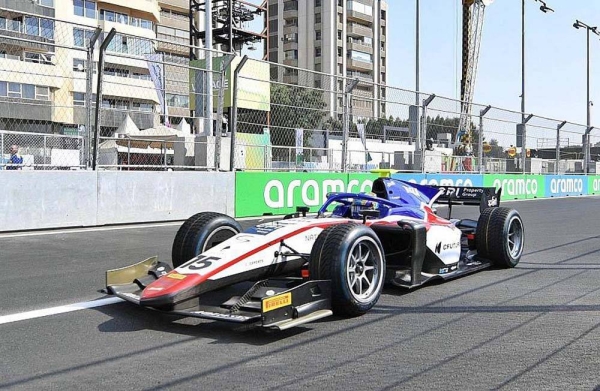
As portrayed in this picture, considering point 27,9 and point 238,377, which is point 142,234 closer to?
point 238,377

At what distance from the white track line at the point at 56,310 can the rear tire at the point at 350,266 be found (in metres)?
1.77

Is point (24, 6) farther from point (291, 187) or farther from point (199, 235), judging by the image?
point (199, 235)

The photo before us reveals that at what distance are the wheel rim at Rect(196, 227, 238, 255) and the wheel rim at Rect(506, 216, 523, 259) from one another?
10.8 feet

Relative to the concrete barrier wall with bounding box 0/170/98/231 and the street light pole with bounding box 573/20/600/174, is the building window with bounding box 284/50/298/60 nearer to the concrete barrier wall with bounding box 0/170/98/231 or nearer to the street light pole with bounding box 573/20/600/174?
the street light pole with bounding box 573/20/600/174

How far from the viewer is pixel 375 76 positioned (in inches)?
3460

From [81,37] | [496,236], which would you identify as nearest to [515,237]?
[496,236]

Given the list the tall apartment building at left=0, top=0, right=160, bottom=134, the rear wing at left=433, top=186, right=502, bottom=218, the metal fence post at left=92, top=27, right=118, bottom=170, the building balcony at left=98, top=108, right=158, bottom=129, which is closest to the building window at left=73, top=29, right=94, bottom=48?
the tall apartment building at left=0, top=0, right=160, bottom=134

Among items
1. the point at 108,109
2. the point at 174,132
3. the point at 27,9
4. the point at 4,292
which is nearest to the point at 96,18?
the point at 27,9

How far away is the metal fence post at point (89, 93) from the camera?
10.4 meters

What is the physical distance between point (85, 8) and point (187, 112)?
41.1 meters

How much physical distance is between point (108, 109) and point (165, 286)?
25.7 ft

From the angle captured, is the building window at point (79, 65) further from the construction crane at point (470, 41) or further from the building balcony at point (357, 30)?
the building balcony at point (357, 30)

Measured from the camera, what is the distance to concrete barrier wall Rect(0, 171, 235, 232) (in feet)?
32.0

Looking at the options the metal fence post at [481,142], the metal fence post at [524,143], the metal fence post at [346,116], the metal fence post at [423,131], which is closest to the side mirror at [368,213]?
the metal fence post at [346,116]
